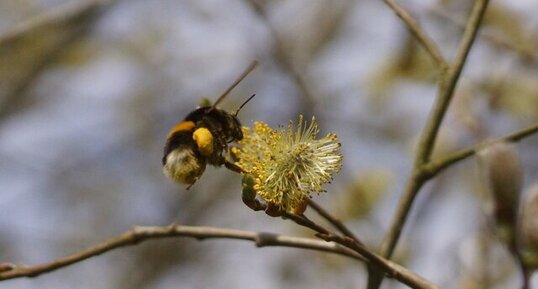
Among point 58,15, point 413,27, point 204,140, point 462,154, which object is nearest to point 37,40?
point 58,15

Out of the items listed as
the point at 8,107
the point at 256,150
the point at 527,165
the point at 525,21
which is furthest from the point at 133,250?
the point at 256,150

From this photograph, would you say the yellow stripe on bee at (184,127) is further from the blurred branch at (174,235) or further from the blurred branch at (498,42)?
the blurred branch at (498,42)

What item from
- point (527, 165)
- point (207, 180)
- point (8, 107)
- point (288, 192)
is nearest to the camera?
point (288, 192)

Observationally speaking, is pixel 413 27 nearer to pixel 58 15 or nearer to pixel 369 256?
pixel 369 256

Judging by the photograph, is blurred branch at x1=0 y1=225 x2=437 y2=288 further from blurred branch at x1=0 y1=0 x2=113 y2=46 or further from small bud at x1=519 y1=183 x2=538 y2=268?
blurred branch at x1=0 y1=0 x2=113 y2=46

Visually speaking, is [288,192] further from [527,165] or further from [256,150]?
[527,165]

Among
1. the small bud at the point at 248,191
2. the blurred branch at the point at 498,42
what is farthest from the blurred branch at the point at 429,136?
the blurred branch at the point at 498,42
